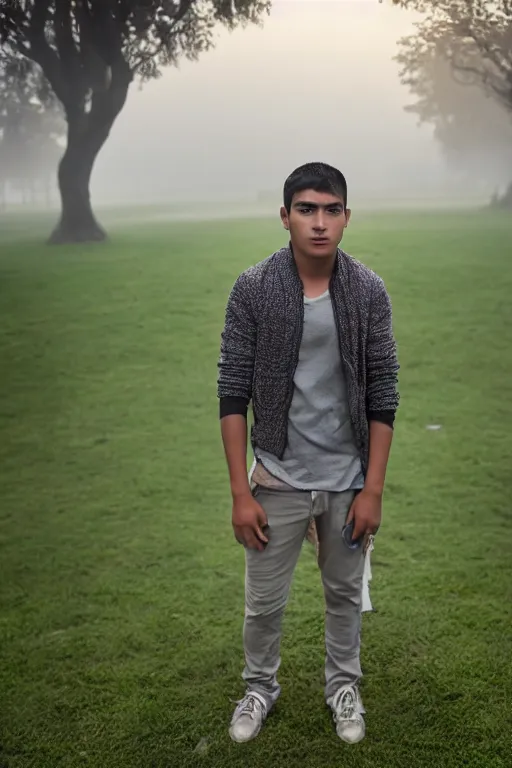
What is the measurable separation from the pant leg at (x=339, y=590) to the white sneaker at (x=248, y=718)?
0.16 m

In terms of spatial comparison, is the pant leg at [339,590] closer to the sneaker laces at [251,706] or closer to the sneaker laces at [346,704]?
the sneaker laces at [346,704]

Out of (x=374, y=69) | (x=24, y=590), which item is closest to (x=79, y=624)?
(x=24, y=590)

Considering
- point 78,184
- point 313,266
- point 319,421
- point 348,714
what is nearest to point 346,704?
point 348,714

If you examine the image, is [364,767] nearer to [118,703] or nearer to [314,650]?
[314,650]

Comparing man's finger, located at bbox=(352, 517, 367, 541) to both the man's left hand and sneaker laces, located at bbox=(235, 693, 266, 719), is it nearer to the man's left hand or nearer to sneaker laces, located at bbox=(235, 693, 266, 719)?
the man's left hand

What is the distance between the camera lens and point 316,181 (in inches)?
56.6

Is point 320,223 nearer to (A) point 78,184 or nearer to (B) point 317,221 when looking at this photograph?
(B) point 317,221

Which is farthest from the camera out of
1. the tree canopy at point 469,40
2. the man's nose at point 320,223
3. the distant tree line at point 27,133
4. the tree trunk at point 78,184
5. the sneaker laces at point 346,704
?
the tree trunk at point 78,184

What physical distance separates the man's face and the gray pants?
46 centimetres

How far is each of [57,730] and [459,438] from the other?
228 cm

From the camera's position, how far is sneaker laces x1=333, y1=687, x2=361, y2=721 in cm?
169

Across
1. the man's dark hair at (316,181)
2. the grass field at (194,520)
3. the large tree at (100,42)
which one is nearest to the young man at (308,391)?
the man's dark hair at (316,181)

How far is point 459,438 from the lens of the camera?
3.54m

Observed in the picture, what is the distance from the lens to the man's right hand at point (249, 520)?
1491 millimetres
